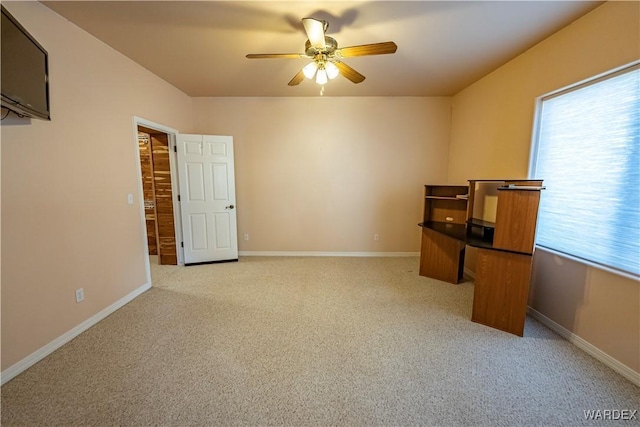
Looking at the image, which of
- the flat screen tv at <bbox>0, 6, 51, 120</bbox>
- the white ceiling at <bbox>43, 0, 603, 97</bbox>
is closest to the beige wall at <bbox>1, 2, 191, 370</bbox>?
the flat screen tv at <bbox>0, 6, 51, 120</bbox>

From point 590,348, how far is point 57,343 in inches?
169

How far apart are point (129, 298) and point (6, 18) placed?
251 centimetres

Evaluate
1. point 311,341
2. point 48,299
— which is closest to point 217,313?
point 311,341

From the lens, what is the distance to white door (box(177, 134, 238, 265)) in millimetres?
3699

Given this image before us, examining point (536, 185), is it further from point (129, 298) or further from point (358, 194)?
point (129, 298)

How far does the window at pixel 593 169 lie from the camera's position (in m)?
1.71

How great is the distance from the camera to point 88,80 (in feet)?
7.34

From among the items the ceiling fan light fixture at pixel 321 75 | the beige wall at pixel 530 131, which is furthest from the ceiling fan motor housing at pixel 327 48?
the beige wall at pixel 530 131

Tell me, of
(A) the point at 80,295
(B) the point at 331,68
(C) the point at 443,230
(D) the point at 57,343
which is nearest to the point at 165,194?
(A) the point at 80,295

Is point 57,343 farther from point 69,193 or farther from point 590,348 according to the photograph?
point 590,348

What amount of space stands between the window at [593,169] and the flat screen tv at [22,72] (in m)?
4.07

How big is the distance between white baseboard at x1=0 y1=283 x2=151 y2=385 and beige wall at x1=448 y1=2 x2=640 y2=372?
427 cm

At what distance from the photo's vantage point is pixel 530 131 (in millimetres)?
2479

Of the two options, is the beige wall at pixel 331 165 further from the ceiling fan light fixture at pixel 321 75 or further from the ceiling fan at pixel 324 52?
the ceiling fan light fixture at pixel 321 75
